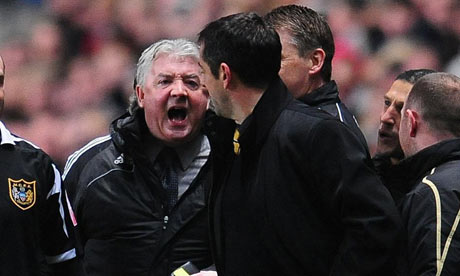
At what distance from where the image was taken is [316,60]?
3834 millimetres

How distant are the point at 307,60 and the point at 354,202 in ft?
3.26

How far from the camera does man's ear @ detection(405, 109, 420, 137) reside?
134 inches

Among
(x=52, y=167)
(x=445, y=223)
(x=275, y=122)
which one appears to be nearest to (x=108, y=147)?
(x=52, y=167)

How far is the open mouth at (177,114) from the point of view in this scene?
4.13 metres

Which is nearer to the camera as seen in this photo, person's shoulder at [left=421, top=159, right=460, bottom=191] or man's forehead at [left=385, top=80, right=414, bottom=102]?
person's shoulder at [left=421, top=159, right=460, bottom=191]

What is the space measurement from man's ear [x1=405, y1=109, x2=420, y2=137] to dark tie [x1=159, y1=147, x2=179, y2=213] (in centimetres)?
102

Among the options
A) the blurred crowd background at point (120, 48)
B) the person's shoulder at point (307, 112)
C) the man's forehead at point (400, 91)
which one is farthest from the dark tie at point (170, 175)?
the blurred crowd background at point (120, 48)

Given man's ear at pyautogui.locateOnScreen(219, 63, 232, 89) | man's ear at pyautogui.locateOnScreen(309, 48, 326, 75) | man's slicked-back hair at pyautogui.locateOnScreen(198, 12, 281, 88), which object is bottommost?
man's ear at pyautogui.locateOnScreen(309, 48, 326, 75)

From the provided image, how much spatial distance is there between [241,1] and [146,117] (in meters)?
2.51

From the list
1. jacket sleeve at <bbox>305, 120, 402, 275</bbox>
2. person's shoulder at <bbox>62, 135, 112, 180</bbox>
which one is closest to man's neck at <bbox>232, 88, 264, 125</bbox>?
jacket sleeve at <bbox>305, 120, 402, 275</bbox>

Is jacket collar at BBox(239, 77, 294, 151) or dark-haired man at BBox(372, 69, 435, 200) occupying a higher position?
jacket collar at BBox(239, 77, 294, 151)

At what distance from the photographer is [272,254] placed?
119 inches

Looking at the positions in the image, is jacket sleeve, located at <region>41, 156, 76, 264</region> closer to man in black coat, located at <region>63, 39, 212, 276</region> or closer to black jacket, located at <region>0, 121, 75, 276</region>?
black jacket, located at <region>0, 121, 75, 276</region>

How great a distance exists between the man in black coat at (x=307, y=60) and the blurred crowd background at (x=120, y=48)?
8.26 ft
